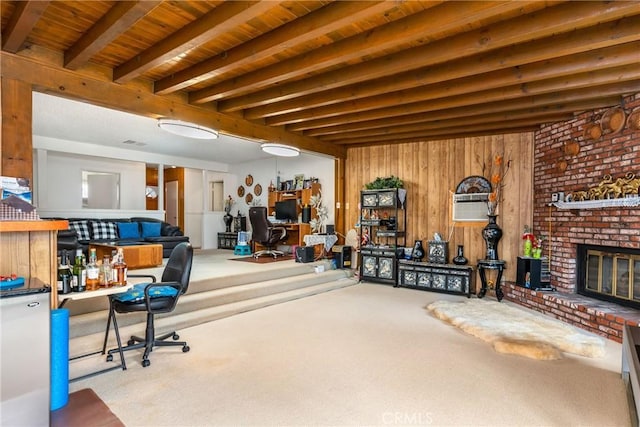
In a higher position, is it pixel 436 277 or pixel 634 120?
pixel 634 120

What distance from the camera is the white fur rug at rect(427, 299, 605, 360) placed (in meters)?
3.13

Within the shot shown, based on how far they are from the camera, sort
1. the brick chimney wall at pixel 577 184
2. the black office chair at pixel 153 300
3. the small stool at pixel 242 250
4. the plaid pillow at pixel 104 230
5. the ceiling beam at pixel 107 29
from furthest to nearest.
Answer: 1. the small stool at pixel 242 250
2. the plaid pillow at pixel 104 230
3. the brick chimney wall at pixel 577 184
4. the black office chair at pixel 153 300
5. the ceiling beam at pixel 107 29

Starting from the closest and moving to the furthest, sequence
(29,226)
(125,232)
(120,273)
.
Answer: (29,226)
(120,273)
(125,232)

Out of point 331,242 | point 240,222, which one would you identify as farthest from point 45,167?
point 331,242

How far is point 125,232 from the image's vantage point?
6.73 m

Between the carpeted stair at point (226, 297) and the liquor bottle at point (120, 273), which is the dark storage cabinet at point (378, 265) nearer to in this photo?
the carpeted stair at point (226, 297)

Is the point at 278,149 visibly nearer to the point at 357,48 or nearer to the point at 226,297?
the point at 226,297

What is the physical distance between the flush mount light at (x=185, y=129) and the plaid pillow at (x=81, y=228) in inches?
133

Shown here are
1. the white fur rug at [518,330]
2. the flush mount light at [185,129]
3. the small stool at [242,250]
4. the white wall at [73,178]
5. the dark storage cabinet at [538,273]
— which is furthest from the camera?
the small stool at [242,250]

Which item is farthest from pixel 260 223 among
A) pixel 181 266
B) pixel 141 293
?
pixel 141 293

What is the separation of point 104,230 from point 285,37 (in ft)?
18.6

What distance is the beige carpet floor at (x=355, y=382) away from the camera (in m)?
2.17

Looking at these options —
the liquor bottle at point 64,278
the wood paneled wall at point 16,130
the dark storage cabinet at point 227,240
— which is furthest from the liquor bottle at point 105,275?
the dark storage cabinet at point 227,240

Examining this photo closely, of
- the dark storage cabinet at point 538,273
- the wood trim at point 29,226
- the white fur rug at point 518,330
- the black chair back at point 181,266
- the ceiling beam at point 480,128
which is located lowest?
the white fur rug at point 518,330
